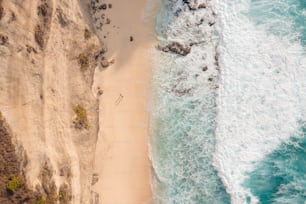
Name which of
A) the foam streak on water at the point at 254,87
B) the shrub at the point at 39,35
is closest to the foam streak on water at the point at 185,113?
the foam streak on water at the point at 254,87

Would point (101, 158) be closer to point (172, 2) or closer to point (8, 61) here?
point (8, 61)

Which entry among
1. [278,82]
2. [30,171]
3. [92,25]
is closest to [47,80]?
[30,171]

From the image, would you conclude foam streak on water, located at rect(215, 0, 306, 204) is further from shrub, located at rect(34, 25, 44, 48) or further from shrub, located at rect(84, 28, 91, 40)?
→ shrub, located at rect(34, 25, 44, 48)

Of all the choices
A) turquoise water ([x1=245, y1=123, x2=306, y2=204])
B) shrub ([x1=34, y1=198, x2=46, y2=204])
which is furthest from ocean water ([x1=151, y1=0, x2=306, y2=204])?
shrub ([x1=34, y1=198, x2=46, y2=204])

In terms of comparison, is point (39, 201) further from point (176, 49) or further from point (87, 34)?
point (176, 49)

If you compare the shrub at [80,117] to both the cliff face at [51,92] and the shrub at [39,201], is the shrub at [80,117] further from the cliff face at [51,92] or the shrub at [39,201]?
the shrub at [39,201]

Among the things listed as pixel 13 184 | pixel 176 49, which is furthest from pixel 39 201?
pixel 176 49
